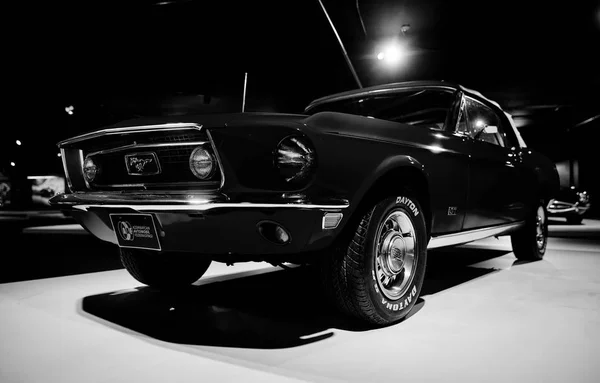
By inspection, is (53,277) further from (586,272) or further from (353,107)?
(586,272)

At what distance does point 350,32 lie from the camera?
407 inches

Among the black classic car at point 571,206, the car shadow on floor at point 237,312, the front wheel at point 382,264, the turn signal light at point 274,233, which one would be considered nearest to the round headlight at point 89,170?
the car shadow on floor at point 237,312

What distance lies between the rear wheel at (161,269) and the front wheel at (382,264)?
4.01 feet

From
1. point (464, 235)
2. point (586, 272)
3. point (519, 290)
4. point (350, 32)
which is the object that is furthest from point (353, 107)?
point (350, 32)

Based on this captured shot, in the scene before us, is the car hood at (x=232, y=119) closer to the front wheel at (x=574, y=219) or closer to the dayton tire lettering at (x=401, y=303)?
the dayton tire lettering at (x=401, y=303)

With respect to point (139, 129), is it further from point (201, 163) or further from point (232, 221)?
point (232, 221)

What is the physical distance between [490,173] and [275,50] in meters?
7.36

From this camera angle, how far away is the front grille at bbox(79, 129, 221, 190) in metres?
2.53

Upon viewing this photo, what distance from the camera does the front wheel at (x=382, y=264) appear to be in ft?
8.49

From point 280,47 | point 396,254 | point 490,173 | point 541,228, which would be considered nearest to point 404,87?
point 490,173

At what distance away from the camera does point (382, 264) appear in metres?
2.87

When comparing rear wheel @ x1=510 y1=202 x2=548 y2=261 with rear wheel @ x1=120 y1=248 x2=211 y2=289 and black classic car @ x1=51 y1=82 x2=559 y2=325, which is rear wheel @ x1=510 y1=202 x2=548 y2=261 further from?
rear wheel @ x1=120 y1=248 x2=211 y2=289

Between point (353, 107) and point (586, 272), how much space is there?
9.25ft

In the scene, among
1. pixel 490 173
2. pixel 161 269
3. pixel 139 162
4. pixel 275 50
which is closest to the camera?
pixel 139 162
